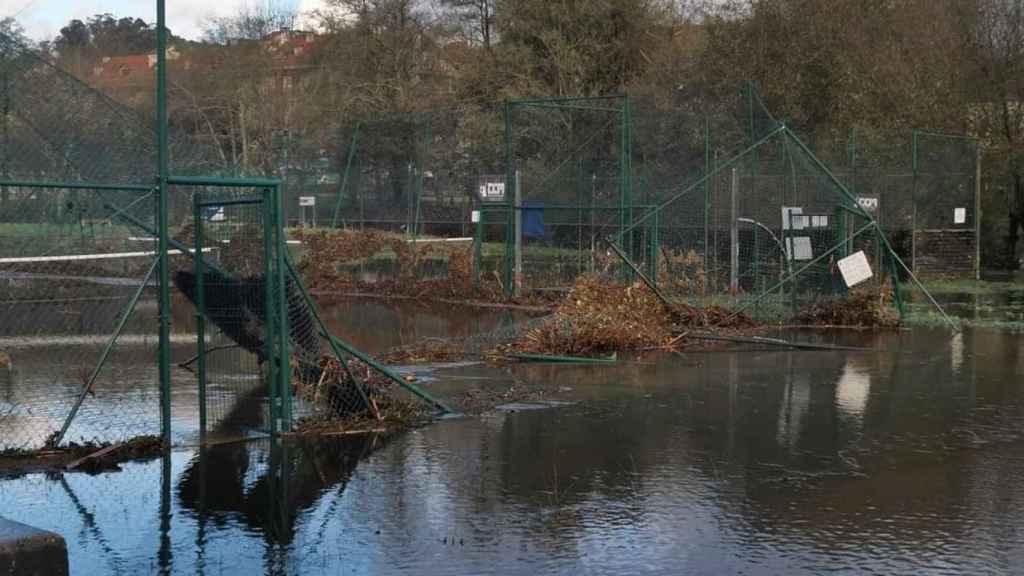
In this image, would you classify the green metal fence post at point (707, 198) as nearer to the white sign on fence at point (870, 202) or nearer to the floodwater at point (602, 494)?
the white sign on fence at point (870, 202)

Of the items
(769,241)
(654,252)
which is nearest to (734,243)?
(769,241)

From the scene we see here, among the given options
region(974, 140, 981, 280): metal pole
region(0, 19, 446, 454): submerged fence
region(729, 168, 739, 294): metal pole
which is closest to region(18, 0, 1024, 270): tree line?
region(974, 140, 981, 280): metal pole

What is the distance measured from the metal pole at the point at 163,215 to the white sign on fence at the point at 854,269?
36.2ft

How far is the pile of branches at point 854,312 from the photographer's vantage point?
1828 cm

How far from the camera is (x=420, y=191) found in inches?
1049

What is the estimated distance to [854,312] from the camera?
60.6ft

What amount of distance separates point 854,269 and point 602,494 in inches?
418

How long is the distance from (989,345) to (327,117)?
29.1m

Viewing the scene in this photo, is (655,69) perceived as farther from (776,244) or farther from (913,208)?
(776,244)

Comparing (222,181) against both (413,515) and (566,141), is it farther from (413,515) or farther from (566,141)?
(566,141)

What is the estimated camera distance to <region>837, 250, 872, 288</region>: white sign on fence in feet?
59.1

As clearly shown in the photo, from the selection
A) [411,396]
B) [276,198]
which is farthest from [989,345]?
[276,198]

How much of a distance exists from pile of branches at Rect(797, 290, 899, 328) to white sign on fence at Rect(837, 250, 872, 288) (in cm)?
26

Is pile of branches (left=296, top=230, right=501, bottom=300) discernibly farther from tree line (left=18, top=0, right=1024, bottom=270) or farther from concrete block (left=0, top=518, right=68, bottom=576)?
concrete block (left=0, top=518, right=68, bottom=576)
